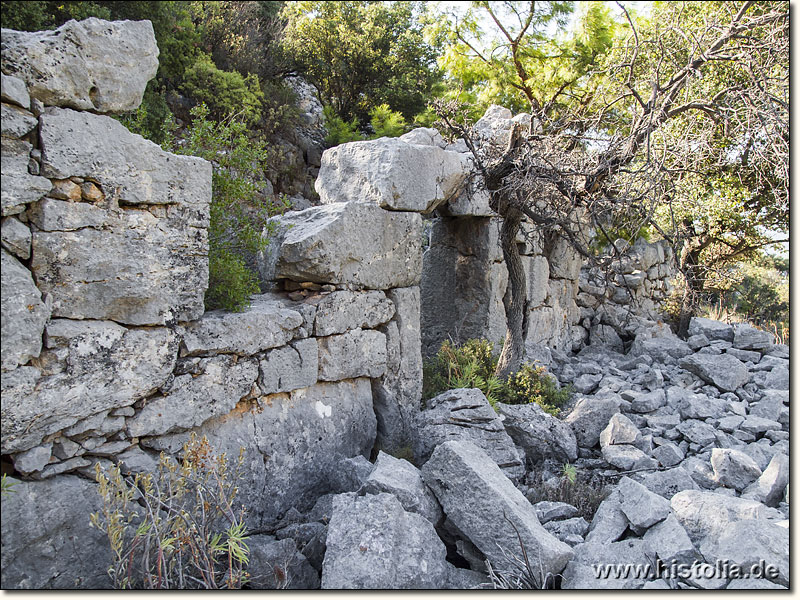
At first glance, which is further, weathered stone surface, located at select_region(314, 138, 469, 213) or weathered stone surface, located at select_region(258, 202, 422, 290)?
weathered stone surface, located at select_region(314, 138, 469, 213)

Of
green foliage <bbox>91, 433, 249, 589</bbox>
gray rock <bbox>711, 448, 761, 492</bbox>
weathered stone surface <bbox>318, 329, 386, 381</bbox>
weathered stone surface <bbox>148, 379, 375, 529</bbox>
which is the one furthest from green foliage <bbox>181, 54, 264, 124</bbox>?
gray rock <bbox>711, 448, 761, 492</bbox>

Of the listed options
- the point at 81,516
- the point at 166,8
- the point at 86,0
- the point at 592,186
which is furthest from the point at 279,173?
the point at 81,516

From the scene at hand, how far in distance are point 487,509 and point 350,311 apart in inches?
73.9

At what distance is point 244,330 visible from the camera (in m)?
3.74

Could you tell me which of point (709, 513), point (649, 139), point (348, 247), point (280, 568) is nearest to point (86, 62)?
point (348, 247)

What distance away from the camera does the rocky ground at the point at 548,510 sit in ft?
9.89

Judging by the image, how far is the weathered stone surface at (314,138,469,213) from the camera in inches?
192

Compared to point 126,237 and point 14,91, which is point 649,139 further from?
point 14,91

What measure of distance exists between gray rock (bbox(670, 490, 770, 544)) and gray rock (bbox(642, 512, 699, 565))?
10 centimetres

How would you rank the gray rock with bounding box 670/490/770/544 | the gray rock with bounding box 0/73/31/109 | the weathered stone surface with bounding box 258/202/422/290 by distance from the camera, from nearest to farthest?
the gray rock with bounding box 0/73/31/109 < the gray rock with bounding box 670/490/770/544 < the weathered stone surface with bounding box 258/202/422/290

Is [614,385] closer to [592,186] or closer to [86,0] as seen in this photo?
[592,186]

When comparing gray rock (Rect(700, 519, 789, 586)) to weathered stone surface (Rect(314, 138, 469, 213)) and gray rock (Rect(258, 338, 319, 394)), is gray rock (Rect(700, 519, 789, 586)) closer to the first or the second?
gray rock (Rect(258, 338, 319, 394))

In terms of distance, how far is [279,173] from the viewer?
10.2 m

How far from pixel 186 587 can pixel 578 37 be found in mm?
11576
